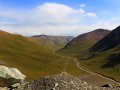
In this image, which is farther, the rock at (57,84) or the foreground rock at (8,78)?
the foreground rock at (8,78)

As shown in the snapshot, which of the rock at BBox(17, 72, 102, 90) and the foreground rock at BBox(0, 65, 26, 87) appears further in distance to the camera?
the foreground rock at BBox(0, 65, 26, 87)

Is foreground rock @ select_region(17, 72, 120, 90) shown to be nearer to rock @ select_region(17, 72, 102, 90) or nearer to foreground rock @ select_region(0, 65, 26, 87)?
rock @ select_region(17, 72, 102, 90)

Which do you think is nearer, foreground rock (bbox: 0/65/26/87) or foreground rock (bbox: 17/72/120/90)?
foreground rock (bbox: 17/72/120/90)

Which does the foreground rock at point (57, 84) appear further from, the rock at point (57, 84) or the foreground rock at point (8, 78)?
the foreground rock at point (8, 78)

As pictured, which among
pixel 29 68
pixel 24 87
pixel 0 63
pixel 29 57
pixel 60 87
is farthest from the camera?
pixel 29 57

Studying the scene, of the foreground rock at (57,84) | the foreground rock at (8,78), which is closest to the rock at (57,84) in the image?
the foreground rock at (57,84)

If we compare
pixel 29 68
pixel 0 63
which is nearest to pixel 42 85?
pixel 0 63

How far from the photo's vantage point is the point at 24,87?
49000 millimetres

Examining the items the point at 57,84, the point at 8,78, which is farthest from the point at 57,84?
the point at 8,78

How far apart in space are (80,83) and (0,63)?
14.4 meters

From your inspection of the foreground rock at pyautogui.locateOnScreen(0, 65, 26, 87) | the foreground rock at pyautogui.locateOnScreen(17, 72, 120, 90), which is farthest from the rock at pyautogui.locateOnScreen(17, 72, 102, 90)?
the foreground rock at pyautogui.locateOnScreen(0, 65, 26, 87)

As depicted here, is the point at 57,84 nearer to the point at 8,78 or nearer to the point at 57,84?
the point at 57,84

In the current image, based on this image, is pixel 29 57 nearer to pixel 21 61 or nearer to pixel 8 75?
pixel 21 61

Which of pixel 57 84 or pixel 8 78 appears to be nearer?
pixel 57 84
